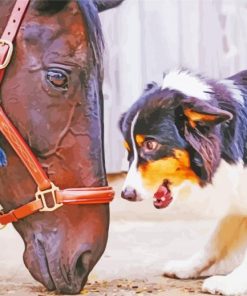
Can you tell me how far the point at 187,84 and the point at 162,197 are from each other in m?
0.12

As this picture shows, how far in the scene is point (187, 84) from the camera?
0.80 metres

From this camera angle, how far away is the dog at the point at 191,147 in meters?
0.77

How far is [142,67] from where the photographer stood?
0.88 metres

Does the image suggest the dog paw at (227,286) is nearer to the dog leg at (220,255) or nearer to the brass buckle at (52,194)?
the dog leg at (220,255)

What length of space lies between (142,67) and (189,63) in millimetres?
58

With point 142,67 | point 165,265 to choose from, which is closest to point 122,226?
point 165,265

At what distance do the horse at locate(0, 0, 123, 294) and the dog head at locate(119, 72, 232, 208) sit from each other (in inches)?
1.7

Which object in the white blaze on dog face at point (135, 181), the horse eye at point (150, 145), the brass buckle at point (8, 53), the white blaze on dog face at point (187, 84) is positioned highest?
the brass buckle at point (8, 53)

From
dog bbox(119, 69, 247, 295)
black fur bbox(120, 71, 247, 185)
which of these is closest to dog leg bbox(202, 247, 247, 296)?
dog bbox(119, 69, 247, 295)

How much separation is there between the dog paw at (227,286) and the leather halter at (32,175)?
14cm

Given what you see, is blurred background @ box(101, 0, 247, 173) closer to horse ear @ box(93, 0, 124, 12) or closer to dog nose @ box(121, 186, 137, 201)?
horse ear @ box(93, 0, 124, 12)

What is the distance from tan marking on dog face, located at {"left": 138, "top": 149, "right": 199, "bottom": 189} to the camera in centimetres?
77

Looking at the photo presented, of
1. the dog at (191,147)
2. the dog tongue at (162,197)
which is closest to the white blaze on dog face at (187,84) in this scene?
the dog at (191,147)

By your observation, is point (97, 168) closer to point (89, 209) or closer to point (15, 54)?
point (89, 209)
